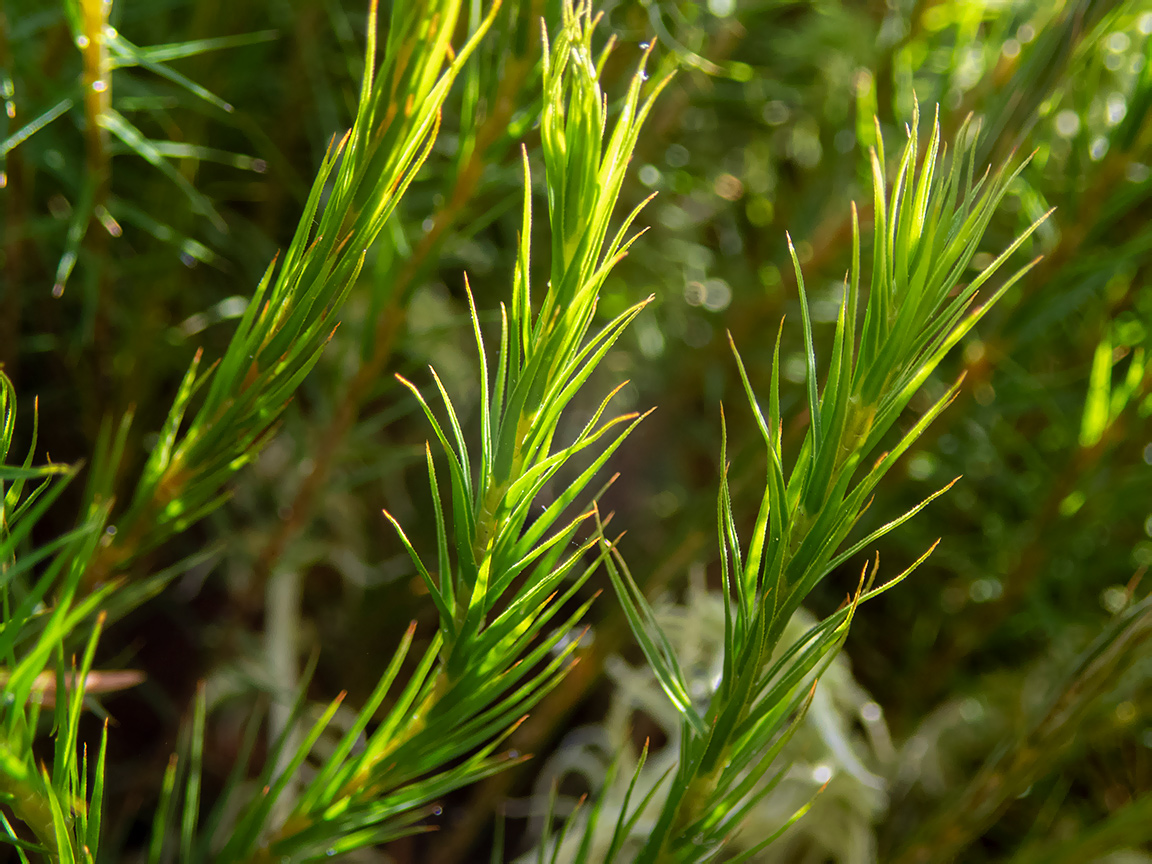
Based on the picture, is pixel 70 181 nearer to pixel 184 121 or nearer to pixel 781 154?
pixel 184 121

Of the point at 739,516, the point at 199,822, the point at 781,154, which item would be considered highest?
the point at 781,154

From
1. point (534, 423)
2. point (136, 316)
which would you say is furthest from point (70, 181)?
point (534, 423)

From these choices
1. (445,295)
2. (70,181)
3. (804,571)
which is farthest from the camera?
(445,295)

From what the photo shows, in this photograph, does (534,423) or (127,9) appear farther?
(127,9)

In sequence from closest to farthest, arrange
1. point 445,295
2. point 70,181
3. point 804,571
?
point 804,571, point 70,181, point 445,295

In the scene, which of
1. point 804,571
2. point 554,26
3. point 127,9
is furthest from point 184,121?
point 804,571

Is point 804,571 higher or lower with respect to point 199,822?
higher
